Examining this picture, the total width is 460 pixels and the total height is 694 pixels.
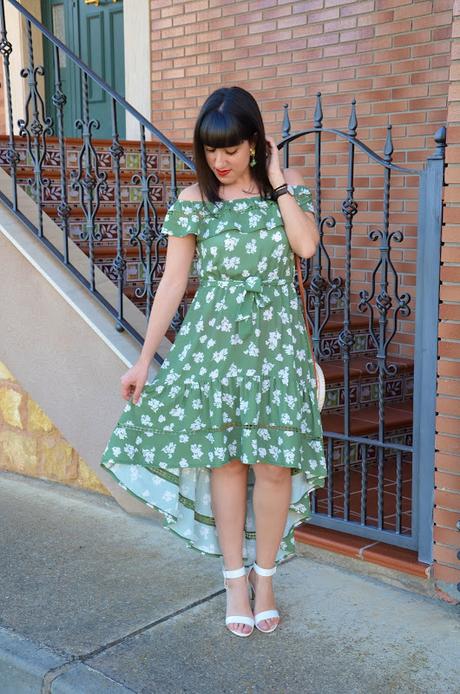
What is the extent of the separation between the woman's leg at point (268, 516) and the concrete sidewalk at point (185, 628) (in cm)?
12

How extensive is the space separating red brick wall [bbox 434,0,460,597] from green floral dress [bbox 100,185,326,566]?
48 centimetres

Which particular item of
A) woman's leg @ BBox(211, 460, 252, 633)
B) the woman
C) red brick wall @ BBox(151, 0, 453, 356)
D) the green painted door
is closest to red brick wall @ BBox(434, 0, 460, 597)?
the woman

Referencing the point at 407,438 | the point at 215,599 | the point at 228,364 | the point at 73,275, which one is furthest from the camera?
the point at 407,438

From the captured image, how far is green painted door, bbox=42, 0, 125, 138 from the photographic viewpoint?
729 centimetres

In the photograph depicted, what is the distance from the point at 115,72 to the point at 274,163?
16.3 feet

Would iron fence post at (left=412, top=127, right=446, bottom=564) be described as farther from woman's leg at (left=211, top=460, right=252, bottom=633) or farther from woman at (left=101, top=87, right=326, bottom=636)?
woman's leg at (left=211, top=460, right=252, bottom=633)

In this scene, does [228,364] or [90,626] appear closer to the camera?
[228,364]

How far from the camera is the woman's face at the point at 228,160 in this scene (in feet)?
8.93

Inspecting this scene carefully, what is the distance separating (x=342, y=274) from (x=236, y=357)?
110 inches

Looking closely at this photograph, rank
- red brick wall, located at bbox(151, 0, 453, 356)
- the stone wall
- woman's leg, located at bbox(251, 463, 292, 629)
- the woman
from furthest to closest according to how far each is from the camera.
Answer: red brick wall, located at bbox(151, 0, 453, 356), the stone wall, woman's leg, located at bbox(251, 463, 292, 629), the woman

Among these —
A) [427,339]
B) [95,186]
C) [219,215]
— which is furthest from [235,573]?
[95,186]

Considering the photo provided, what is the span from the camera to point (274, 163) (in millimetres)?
2811

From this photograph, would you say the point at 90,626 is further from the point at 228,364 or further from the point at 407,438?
the point at 407,438

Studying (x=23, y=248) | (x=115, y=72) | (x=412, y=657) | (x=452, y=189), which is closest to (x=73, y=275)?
(x=23, y=248)
